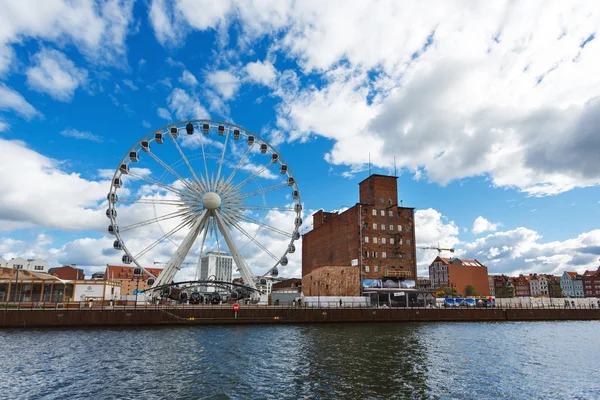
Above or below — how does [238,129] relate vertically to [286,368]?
above

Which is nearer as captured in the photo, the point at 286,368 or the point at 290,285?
the point at 286,368

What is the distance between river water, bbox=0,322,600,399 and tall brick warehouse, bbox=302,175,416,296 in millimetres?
35342

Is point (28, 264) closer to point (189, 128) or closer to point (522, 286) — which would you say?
point (189, 128)

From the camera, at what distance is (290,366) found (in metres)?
27.5

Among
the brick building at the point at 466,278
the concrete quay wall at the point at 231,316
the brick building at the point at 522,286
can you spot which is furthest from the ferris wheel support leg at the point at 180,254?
the brick building at the point at 522,286

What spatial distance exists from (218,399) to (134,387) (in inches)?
201

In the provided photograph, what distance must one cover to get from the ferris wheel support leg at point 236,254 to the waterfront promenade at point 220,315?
5.50m

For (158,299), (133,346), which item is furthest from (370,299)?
(133,346)

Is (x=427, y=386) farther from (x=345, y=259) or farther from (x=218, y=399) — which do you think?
(x=345, y=259)

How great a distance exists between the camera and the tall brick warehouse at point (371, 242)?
Result: 7956 centimetres

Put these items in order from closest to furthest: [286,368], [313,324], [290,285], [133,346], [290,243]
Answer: [286,368] < [133,346] < [313,324] < [290,243] < [290,285]

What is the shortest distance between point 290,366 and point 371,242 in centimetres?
5504

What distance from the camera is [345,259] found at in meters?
84.2

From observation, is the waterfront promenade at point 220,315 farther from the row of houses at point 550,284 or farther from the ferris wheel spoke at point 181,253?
the row of houses at point 550,284
